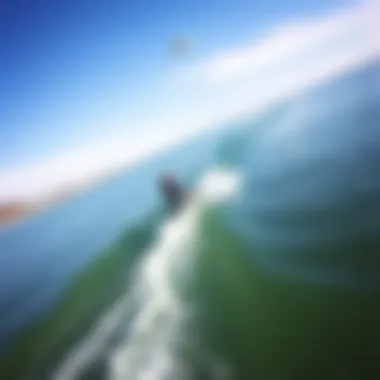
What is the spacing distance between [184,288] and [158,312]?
8 centimetres

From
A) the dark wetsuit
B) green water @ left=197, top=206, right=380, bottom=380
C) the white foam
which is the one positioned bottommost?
green water @ left=197, top=206, right=380, bottom=380

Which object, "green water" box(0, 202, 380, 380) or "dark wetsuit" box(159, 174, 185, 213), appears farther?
"dark wetsuit" box(159, 174, 185, 213)

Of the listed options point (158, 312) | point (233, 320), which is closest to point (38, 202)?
point (158, 312)

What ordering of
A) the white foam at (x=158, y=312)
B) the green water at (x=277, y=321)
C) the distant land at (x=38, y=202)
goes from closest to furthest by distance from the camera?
the green water at (x=277, y=321), the white foam at (x=158, y=312), the distant land at (x=38, y=202)

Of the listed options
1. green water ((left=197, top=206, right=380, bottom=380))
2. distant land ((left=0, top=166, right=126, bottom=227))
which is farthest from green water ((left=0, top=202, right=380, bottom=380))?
distant land ((left=0, top=166, right=126, bottom=227))

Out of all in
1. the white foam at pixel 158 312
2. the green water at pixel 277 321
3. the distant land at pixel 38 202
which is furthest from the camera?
the distant land at pixel 38 202

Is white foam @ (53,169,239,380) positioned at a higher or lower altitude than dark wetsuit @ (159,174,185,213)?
lower

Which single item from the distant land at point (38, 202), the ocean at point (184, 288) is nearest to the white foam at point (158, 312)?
the ocean at point (184, 288)

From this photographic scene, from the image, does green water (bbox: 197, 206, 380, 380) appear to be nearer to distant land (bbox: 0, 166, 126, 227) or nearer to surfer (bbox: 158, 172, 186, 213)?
surfer (bbox: 158, 172, 186, 213)

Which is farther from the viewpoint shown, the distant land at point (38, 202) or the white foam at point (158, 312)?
the distant land at point (38, 202)

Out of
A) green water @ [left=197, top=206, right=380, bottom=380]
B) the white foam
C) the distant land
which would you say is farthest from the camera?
the distant land

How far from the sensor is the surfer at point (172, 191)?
1289mm

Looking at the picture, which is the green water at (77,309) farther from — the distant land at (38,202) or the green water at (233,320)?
the distant land at (38,202)

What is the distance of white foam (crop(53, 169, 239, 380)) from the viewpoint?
4.00ft
